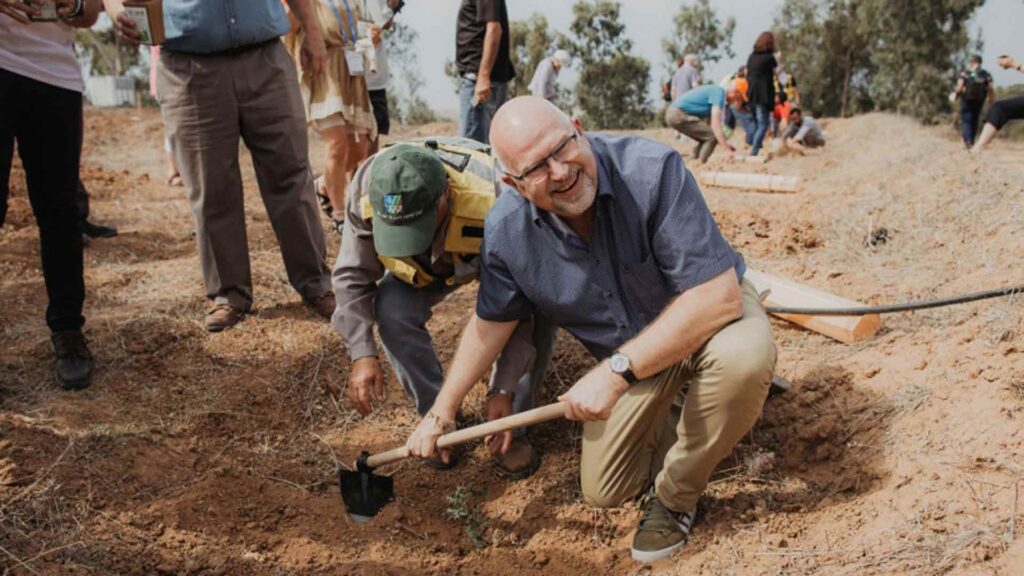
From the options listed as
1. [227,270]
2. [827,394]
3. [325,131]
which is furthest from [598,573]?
[325,131]

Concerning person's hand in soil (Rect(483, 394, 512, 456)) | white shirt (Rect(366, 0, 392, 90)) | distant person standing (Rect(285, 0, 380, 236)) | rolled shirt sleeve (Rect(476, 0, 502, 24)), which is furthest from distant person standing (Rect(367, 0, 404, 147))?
person's hand in soil (Rect(483, 394, 512, 456))

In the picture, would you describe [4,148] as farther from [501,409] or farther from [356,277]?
[501,409]

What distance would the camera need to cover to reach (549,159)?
6.47 feet

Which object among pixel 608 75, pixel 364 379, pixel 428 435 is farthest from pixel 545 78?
pixel 608 75

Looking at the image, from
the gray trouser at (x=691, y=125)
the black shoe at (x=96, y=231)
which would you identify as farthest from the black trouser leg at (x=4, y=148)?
the gray trouser at (x=691, y=125)

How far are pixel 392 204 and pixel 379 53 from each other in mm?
3161

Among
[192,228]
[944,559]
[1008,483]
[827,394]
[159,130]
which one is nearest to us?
[944,559]

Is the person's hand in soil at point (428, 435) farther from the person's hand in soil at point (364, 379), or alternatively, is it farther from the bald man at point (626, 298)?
the person's hand in soil at point (364, 379)

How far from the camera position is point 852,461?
2.45 m

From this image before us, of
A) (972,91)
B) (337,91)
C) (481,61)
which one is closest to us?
(337,91)

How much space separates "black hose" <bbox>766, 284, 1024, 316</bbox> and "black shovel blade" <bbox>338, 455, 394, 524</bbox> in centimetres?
175

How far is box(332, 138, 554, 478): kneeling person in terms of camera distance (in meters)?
2.27

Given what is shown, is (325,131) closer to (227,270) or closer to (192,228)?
(227,270)

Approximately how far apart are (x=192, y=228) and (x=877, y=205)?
5193mm
